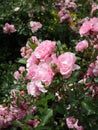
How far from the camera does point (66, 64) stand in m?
2.28

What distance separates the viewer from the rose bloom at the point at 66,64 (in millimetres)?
2277

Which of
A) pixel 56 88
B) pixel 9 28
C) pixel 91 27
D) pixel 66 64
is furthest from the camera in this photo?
pixel 9 28

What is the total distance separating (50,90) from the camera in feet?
7.90

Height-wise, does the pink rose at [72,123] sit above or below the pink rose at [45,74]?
below

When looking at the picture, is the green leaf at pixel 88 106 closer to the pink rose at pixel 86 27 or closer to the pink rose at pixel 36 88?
the pink rose at pixel 36 88

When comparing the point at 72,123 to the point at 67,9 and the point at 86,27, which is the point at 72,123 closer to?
the point at 86,27

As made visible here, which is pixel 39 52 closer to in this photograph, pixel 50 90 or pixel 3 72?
pixel 50 90

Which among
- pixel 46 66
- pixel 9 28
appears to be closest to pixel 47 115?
pixel 46 66

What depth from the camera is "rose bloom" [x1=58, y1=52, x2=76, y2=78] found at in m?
2.28

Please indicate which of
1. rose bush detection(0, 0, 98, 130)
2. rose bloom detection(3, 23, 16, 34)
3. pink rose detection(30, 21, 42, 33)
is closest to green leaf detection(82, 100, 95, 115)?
rose bush detection(0, 0, 98, 130)

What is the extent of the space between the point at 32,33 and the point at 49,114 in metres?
3.16

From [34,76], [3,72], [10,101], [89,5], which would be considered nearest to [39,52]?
[34,76]

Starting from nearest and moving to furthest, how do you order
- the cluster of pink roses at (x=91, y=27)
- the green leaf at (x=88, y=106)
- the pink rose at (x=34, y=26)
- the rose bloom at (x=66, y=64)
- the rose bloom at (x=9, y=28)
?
the rose bloom at (x=66, y=64) → the green leaf at (x=88, y=106) → the cluster of pink roses at (x=91, y=27) → the pink rose at (x=34, y=26) → the rose bloom at (x=9, y=28)

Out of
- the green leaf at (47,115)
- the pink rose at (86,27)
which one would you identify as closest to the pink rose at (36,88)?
the green leaf at (47,115)
